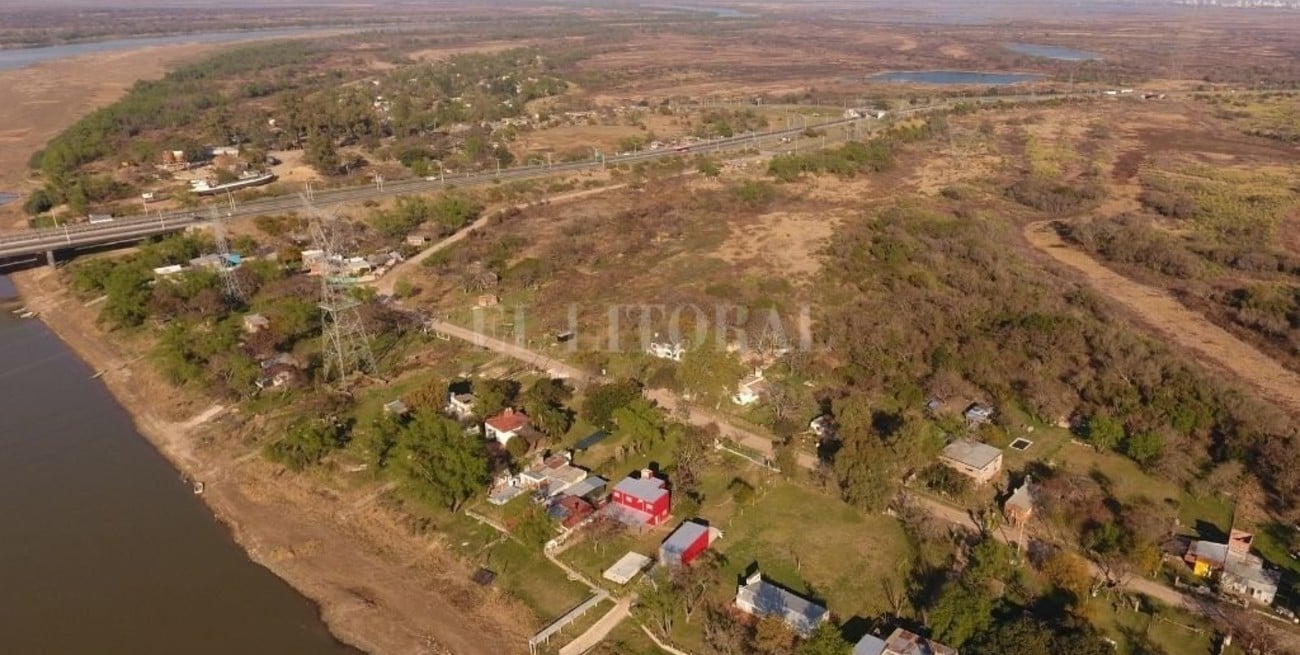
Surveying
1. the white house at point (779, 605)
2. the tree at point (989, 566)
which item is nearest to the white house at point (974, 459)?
the tree at point (989, 566)

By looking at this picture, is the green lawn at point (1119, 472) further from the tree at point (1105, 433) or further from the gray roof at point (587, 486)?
the gray roof at point (587, 486)

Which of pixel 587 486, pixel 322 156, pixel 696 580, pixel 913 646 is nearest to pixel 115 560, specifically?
pixel 587 486

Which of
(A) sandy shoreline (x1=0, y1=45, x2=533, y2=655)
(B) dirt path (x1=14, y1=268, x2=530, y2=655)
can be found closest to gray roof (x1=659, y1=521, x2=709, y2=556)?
(A) sandy shoreline (x1=0, y1=45, x2=533, y2=655)

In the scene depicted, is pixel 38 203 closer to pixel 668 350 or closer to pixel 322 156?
pixel 322 156

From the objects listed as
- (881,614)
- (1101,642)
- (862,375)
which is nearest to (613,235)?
(862,375)

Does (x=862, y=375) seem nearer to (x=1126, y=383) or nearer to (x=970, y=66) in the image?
(x=1126, y=383)
